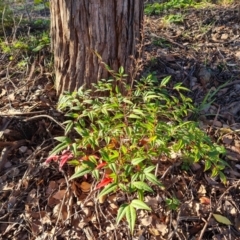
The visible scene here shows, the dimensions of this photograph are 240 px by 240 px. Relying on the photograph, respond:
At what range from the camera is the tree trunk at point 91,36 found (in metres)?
2.31

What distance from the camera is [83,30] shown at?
2.37 m

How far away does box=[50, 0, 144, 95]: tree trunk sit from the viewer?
2307 mm

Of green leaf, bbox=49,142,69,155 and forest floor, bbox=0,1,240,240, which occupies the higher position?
green leaf, bbox=49,142,69,155

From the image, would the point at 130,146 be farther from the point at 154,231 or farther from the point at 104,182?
the point at 154,231

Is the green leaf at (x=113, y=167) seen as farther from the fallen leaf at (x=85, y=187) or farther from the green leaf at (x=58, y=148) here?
the fallen leaf at (x=85, y=187)

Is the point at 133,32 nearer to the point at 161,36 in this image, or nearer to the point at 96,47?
the point at 96,47

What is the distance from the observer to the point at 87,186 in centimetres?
215

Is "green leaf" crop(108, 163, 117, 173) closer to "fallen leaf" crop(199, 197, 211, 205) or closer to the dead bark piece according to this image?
"fallen leaf" crop(199, 197, 211, 205)

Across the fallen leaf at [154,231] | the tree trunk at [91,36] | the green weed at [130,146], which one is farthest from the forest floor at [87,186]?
the tree trunk at [91,36]

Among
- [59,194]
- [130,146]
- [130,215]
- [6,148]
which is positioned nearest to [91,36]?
[130,146]

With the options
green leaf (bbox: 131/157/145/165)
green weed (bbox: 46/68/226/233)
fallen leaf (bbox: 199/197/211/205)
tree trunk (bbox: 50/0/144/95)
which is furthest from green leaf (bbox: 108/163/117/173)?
tree trunk (bbox: 50/0/144/95)

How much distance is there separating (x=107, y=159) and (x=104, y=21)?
40.9 inches

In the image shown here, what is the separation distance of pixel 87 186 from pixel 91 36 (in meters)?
1.06

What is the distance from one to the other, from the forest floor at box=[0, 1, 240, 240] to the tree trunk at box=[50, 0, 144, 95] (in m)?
0.35
